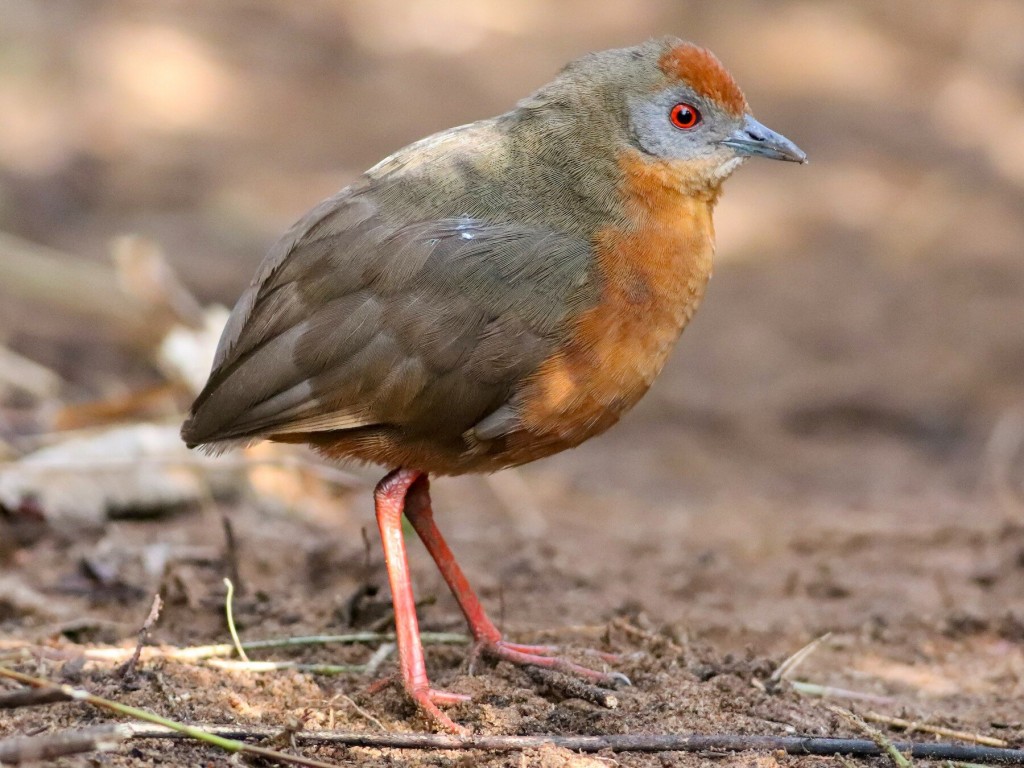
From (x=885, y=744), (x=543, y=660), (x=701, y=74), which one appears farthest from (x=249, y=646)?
(x=701, y=74)

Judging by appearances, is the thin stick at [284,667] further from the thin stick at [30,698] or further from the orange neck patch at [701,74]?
the orange neck patch at [701,74]

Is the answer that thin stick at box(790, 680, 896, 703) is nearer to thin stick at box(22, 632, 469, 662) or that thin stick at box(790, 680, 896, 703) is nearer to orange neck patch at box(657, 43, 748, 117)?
thin stick at box(22, 632, 469, 662)

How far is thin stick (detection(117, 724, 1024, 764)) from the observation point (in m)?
3.32

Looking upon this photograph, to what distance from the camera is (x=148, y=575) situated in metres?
5.19

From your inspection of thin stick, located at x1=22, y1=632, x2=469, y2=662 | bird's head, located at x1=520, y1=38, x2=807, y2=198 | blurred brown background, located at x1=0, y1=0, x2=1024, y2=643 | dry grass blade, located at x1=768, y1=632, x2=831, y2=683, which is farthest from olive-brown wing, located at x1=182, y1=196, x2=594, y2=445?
blurred brown background, located at x1=0, y1=0, x2=1024, y2=643

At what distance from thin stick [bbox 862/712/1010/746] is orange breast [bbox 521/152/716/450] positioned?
118cm

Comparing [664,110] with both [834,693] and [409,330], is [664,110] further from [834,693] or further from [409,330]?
[834,693]

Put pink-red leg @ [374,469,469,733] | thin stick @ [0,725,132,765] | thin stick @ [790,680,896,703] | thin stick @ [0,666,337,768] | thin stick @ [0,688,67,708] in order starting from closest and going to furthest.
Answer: thin stick @ [0,725,132,765]
thin stick @ [0,688,67,708]
thin stick @ [0,666,337,768]
pink-red leg @ [374,469,469,733]
thin stick @ [790,680,896,703]

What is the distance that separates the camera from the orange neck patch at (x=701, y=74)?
4.66 metres

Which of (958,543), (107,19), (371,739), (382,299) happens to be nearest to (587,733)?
(371,739)

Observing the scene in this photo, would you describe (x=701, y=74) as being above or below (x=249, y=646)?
above

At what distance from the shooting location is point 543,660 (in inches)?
167

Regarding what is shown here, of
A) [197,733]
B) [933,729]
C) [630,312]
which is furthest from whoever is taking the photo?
[630,312]

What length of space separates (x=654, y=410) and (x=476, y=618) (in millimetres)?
4330
